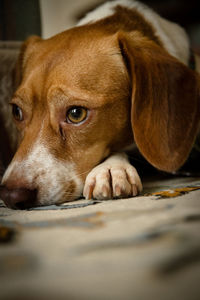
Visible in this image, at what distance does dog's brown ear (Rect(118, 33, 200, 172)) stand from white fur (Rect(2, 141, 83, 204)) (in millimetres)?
372

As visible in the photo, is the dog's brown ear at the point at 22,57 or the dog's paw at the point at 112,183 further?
the dog's brown ear at the point at 22,57

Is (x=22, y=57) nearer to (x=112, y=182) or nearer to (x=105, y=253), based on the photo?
(x=112, y=182)

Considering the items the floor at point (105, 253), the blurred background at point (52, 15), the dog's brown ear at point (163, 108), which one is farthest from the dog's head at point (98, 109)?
the blurred background at point (52, 15)

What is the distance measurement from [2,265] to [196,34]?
6.85 metres

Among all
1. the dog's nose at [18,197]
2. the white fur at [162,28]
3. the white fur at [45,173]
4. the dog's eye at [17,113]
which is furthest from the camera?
the white fur at [162,28]

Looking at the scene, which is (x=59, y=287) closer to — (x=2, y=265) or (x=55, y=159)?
(x=2, y=265)

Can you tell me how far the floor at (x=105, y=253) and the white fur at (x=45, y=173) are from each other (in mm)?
296

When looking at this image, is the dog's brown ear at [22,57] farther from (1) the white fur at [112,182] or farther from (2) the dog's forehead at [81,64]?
(1) the white fur at [112,182]

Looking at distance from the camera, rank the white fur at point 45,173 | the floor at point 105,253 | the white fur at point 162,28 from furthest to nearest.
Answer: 1. the white fur at point 162,28
2. the white fur at point 45,173
3. the floor at point 105,253

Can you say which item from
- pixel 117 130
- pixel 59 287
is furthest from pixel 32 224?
pixel 117 130

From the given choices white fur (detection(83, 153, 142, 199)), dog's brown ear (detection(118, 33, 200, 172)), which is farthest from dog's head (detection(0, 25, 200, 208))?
white fur (detection(83, 153, 142, 199))

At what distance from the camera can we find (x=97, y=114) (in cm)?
156

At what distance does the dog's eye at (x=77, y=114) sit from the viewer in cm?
155

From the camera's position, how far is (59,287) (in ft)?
1.83
